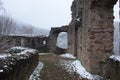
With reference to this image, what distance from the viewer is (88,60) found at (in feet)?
36.4

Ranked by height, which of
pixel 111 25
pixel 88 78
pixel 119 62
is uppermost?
pixel 111 25

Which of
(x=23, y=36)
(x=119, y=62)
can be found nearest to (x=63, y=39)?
(x=23, y=36)

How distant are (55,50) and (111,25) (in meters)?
18.2

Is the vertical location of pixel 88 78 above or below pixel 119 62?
below

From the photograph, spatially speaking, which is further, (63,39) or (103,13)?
(63,39)

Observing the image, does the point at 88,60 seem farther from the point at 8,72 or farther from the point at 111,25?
the point at 8,72

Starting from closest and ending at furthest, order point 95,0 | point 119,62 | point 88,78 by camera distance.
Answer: point 119,62, point 88,78, point 95,0

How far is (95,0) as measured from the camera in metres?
10.4

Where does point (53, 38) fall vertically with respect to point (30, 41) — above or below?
above

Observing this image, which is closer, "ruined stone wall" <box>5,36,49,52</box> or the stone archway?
the stone archway

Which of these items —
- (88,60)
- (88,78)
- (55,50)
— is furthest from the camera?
(55,50)

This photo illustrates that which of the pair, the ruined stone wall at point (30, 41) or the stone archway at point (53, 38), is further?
the ruined stone wall at point (30, 41)

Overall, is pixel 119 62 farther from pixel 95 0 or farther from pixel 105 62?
pixel 95 0

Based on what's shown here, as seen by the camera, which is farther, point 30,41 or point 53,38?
point 30,41
